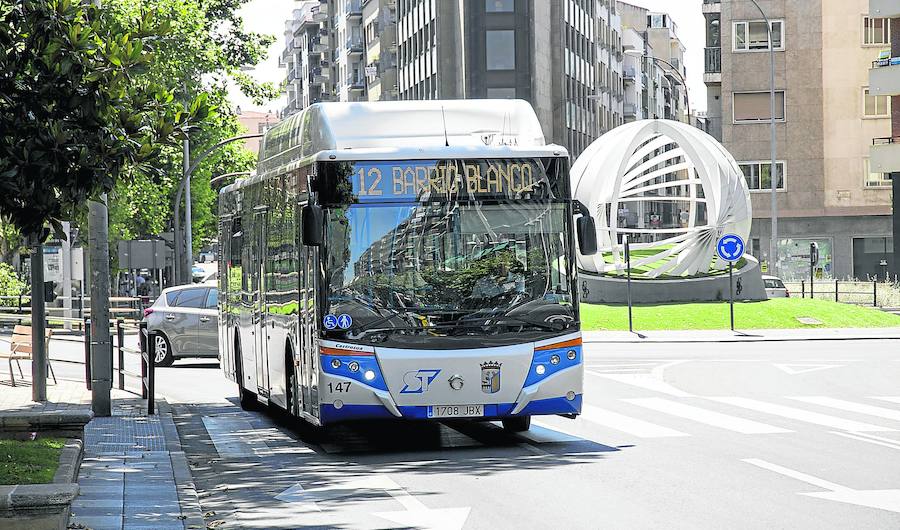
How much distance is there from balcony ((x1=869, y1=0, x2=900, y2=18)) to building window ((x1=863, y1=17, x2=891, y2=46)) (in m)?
14.1

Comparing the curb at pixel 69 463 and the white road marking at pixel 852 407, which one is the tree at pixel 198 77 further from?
the curb at pixel 69 463

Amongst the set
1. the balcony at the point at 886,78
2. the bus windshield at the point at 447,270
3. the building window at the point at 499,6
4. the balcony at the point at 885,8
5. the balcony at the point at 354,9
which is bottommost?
the bus windshield at the point at 447,270

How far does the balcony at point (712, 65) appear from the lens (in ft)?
255

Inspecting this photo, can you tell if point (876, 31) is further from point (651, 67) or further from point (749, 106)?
point (651, 67)

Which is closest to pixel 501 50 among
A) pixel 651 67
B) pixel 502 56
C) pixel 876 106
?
pixel 502 56

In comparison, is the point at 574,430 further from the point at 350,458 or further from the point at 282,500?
the point at 282,500

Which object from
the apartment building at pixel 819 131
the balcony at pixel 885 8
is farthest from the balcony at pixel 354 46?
the balcony at pixel 885 8

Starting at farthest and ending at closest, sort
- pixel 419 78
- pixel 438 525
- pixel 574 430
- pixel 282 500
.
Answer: pixel 419 78 < pixel 574 430 < pixel 282 500 < pixel 438 525

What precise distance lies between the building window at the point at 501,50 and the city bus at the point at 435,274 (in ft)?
240

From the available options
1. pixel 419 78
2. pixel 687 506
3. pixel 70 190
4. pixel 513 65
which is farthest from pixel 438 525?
pixel 419 78

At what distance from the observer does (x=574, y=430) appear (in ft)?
54.5

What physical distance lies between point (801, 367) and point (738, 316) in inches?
632

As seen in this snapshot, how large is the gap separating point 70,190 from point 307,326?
3.36 meters

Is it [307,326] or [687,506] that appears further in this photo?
[307,326]
